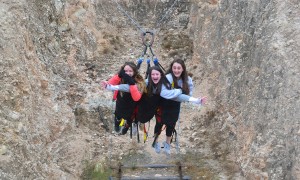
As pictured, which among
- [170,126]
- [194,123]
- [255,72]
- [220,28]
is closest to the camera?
[170,126]

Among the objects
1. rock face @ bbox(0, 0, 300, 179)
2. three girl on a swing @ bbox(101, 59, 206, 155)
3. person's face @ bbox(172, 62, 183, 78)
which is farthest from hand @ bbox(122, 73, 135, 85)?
rock face @ bbox(0, 0, 300, 179)

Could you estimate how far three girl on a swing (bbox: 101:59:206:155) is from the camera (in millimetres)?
7852

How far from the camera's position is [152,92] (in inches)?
314

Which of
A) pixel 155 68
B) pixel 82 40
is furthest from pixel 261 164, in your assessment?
pixel 82 40

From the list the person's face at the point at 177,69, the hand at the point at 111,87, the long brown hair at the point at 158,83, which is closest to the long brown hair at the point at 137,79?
the long brown hair at the point at 158,83

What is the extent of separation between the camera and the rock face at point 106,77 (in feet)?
25.6

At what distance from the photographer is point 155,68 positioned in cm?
782

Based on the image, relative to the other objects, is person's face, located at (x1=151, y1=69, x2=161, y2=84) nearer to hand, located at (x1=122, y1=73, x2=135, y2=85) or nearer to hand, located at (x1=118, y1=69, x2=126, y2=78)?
hand, located at (x1=122, y1=73, x2=135, y2=85)

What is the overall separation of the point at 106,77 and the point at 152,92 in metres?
4.14

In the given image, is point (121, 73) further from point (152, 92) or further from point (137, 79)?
point (152, 92)

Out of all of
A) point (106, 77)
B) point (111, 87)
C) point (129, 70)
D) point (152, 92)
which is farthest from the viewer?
point (106, 77)

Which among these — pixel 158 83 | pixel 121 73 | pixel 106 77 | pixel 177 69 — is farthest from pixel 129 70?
pixel 106 77

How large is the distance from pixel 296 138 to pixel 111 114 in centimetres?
476

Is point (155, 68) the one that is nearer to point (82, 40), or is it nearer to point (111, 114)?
point (111, 114)
